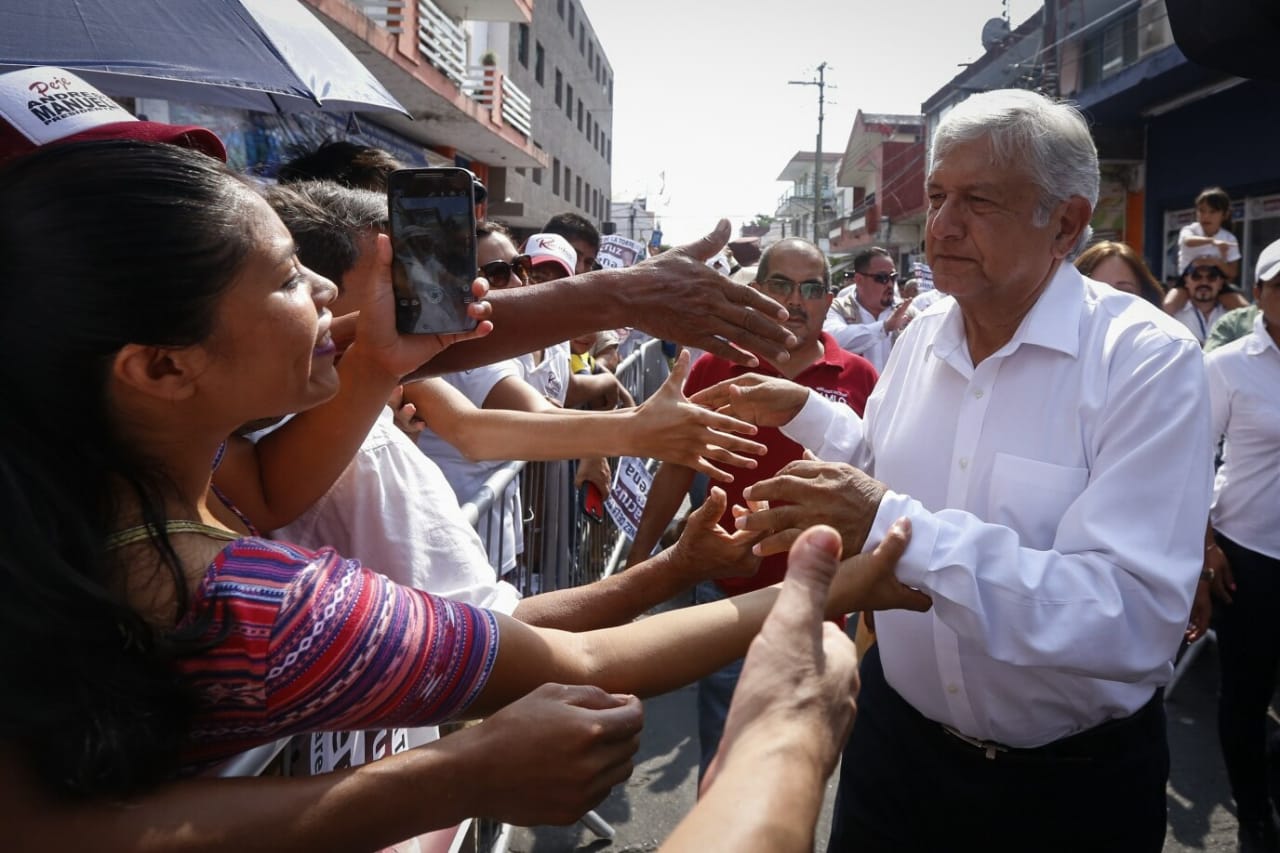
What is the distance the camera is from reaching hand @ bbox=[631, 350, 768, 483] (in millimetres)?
2422

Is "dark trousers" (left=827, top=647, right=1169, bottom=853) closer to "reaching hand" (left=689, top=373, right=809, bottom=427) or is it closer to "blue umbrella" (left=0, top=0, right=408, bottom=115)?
"reaching hand" (left=689, top=373, right=809, bottom=427)

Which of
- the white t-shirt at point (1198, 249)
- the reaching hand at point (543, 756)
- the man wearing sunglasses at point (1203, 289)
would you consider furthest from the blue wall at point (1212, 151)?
the reaching hand at point (543, 756)

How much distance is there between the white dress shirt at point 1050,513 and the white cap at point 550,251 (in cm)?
299

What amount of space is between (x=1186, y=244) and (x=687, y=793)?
5372mm

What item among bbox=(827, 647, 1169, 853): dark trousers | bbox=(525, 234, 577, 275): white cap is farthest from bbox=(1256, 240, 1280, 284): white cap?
bbox=(525, 234, 577, 275): white cap

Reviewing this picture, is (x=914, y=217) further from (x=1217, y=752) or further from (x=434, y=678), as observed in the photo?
(x=434, y=678)

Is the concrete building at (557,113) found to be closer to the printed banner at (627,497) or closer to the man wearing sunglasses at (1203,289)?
the man wearing sunglasses at (1203,289)

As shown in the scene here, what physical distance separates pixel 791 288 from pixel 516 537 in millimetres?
1708

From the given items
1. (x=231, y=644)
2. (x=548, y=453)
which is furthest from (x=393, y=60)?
(x=231, y=644)

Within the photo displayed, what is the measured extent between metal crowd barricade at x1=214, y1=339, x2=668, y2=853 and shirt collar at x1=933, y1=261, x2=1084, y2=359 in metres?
1.49

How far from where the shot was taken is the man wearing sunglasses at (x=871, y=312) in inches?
291

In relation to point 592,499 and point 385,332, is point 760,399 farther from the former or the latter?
point 592,499

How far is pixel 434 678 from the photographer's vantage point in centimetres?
120

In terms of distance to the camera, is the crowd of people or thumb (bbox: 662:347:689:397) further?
thumb (bbox: 662:347:689:397)
